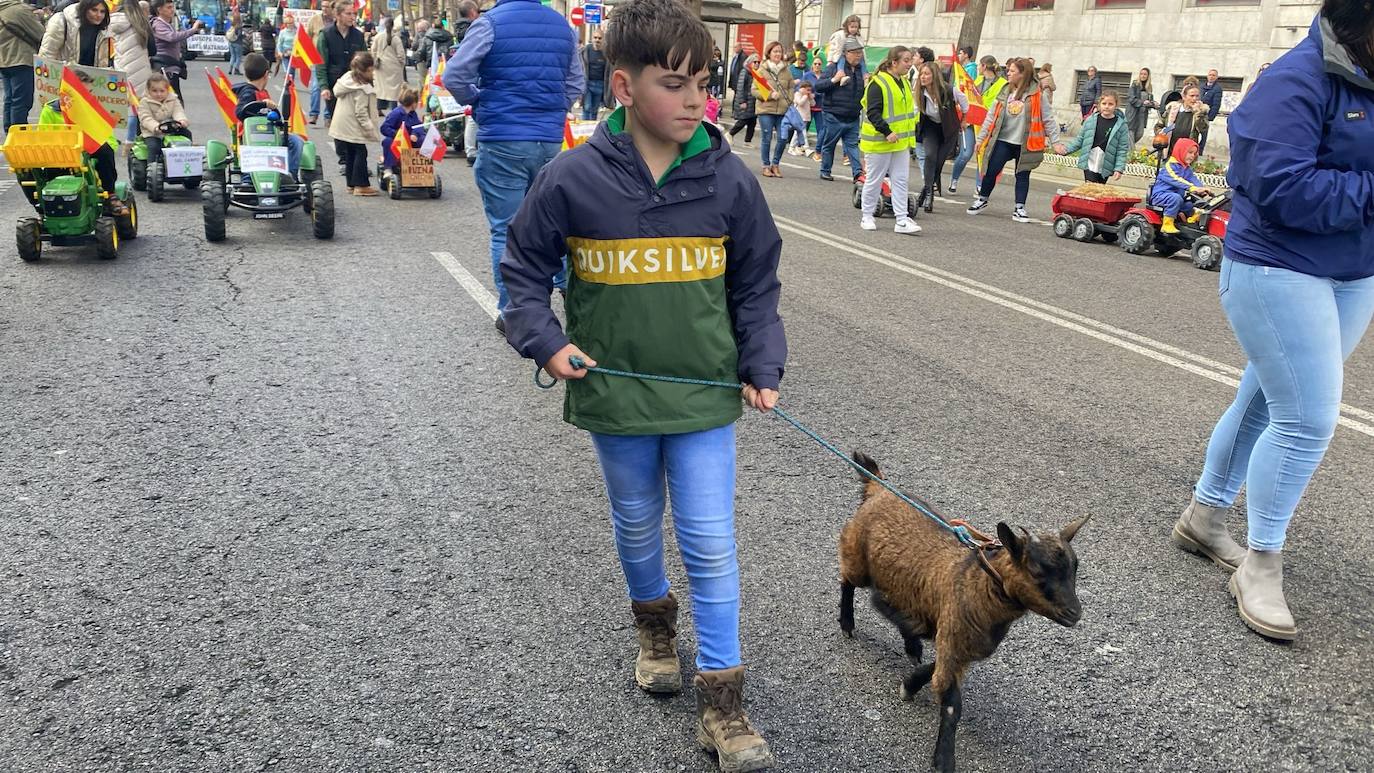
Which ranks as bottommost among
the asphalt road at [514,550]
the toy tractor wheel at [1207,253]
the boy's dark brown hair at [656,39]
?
the asphalt road at [514,550]

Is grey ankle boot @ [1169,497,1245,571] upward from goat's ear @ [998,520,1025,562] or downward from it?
downward

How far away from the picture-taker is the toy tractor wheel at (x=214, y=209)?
9406 millimetres

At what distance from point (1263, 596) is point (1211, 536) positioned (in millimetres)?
461

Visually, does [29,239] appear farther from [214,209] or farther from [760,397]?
[760,397]

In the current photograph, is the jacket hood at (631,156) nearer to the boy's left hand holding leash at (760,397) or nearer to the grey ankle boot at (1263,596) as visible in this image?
the boy's left hand holding leash at (760,397)

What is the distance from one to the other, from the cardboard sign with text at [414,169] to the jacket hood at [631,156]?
33.3 feet

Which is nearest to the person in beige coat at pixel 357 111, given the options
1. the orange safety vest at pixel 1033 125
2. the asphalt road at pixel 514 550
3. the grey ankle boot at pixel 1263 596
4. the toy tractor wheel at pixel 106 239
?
the toy tractor wheel at pixel 106 239

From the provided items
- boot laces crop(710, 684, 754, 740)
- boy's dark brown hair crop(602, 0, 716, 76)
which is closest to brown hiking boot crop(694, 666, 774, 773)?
boot laces crop(710, 684, 754, 740)

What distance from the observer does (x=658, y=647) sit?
123 inches

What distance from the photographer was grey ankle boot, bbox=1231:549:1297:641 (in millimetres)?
3510

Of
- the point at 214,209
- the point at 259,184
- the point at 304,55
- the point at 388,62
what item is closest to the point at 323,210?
the point at 259,184

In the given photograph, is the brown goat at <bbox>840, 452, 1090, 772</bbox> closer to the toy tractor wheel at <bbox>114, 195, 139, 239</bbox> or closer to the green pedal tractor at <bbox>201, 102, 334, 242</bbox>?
the green pedal tractor at <bbox>201, 102, 334, 242</bbox>

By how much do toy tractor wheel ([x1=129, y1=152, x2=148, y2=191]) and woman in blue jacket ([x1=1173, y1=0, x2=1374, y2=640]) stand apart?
11.5 m

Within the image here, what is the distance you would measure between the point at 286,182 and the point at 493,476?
6625 millimetres
